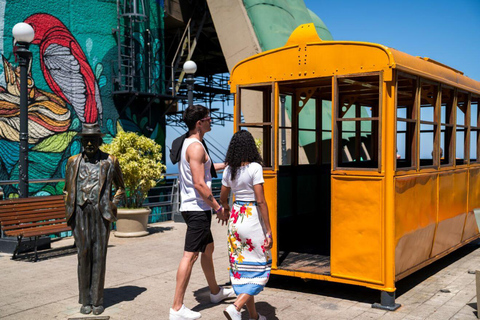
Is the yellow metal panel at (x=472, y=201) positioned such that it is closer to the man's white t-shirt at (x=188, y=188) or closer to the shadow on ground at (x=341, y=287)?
the shadow on ground at (x=341, y=287)

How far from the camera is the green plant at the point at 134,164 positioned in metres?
10.7

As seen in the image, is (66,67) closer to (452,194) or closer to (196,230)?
(196,230)

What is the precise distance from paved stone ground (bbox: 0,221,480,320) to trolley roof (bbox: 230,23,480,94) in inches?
102

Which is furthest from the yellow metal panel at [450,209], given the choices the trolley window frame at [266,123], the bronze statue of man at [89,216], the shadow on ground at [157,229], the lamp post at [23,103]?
the lamp post at [23,103]

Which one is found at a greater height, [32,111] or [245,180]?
[32,111]

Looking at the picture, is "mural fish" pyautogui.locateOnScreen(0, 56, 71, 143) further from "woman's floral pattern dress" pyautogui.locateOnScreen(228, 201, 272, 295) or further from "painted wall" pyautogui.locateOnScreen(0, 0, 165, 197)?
"woman's floral pattern dress" pyautogui.locateOnScreen(228, 201, 272, 295)

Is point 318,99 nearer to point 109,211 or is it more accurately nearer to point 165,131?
point 109,211

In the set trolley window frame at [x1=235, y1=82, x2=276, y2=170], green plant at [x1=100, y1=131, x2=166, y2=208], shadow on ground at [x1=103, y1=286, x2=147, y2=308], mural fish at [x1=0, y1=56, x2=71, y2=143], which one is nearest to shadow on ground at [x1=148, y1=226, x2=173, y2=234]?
green plant at [x1=100, y1=131, x2=166, y2=208]

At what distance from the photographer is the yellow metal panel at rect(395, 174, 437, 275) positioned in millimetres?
5832

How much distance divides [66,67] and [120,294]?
320 inches

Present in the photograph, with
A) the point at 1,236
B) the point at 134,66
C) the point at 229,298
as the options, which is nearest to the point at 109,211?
the point at 229,298

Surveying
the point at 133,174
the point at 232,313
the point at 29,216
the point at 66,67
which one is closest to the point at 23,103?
the point at 29,216

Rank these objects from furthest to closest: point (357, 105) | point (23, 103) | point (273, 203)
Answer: point (357, 105), point (23, 103), point (273, 203)

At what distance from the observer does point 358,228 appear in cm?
582
